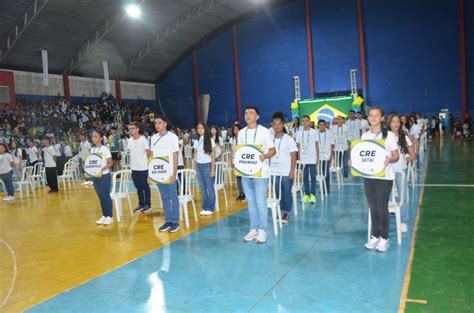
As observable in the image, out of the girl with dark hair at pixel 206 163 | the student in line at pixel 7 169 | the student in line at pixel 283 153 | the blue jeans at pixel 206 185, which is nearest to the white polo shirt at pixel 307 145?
the student in line at pixel 283 153

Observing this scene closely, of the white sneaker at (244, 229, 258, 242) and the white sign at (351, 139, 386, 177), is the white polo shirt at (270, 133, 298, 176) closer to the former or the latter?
the white sneaker at (244, 229, 258, 242)

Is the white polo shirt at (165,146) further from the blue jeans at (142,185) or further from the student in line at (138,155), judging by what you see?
the blue jeans at (142,185)

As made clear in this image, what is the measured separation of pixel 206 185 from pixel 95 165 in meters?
1.72

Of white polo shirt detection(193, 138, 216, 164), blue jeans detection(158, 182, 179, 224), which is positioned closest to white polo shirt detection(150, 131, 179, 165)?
blue jeans detection(158, 182, 179, 224)

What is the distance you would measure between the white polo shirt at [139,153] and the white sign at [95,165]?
0.74 meters

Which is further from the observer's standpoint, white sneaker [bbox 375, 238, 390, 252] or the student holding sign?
the student holding sign

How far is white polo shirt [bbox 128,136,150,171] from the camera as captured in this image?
6.37 meters

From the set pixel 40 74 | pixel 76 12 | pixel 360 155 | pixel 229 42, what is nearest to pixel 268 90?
pixel 229 42

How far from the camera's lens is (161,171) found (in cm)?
498

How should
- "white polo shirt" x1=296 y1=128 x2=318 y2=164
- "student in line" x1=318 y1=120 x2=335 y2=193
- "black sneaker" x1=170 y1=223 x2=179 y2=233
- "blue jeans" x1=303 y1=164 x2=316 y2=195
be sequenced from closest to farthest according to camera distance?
"black sneaker" x1=170 y1=223 x2=179 y2=233, "white polo shirt" x1=296 y1=128 x2=318 y2=164, "blue jeans" x1=303 y1=164 x2=316 y2=195, "student in line" x1=318 y1=120 x2=335 y2=193

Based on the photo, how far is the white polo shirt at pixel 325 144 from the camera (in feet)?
23.6

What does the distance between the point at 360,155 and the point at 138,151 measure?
3.86 metres

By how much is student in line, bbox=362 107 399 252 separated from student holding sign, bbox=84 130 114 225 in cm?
380

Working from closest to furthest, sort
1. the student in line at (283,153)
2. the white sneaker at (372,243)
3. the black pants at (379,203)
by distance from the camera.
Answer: the black pants at (379,203)
the white sneaker at (372,243)
the student in line at (283,153)
